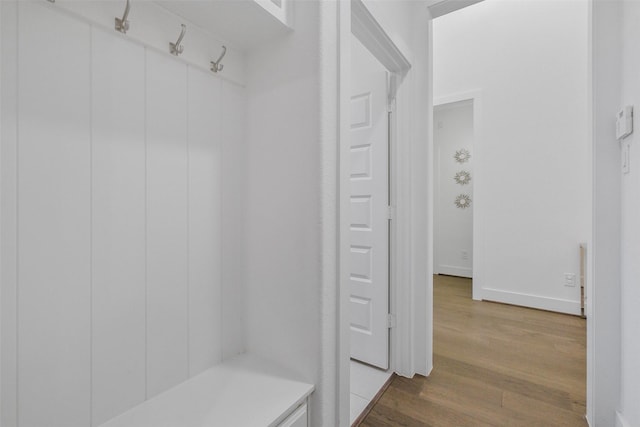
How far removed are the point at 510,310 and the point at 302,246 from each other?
306 cm

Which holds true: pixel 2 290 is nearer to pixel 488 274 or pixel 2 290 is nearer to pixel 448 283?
pixel 488 274

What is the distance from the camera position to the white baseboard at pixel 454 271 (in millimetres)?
4605

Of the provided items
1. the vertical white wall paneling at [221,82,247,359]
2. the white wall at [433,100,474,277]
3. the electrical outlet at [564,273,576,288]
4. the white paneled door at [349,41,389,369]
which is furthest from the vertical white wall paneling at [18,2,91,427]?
the white wall at [433,100,474,277]

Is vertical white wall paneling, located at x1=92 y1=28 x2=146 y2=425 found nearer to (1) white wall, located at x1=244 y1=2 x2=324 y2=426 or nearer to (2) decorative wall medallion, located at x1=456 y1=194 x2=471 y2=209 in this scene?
(1) white wall, located at x1=244 y1=2 x2=324 y2=426

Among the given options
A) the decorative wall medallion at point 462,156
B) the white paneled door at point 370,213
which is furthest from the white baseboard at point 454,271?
the white paneled door at point 370,213

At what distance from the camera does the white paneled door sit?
1937 millimetres

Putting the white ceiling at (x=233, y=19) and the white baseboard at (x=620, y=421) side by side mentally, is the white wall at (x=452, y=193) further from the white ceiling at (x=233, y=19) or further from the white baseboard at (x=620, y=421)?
the white ceiling at (x=233, y=19)

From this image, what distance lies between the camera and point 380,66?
6.31ft

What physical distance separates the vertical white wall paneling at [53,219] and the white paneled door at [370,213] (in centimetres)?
156

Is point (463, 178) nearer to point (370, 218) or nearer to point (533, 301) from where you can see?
point (533, 301)

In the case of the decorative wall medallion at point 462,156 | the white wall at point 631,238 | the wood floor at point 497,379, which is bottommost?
the wood floor at point 497,379

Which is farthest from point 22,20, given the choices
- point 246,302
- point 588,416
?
point 588,416

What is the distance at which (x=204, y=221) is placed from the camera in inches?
41.0

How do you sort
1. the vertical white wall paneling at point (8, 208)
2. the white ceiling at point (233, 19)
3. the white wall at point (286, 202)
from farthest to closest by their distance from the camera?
the white wall at point (286, 202) → the white ceiling at point (233, 19) → the vertical white wall paneling at point (8, 208)
